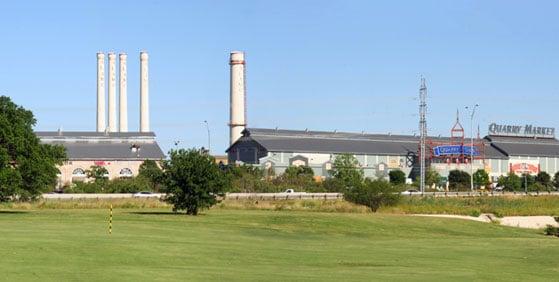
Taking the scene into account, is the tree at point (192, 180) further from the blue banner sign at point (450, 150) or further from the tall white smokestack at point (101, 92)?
the blue banner sign at point (450, 150)

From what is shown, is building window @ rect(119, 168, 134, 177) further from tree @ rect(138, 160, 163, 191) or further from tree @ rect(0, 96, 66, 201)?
tree @ rect(0, 96, 66, 201)

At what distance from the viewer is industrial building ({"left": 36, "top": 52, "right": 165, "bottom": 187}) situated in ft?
541

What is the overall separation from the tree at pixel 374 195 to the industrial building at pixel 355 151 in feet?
279

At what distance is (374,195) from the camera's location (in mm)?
78375

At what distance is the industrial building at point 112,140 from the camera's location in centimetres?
16488

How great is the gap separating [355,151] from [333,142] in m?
4.98

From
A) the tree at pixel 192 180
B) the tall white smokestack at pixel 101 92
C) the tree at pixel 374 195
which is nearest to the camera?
the tree at pixel 192 180

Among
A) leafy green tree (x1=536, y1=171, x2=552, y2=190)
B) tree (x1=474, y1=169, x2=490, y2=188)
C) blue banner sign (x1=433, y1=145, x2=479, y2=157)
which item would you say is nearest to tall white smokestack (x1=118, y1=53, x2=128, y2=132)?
blue banner sign (x1=433, y1=145, x2=479, y2=157)

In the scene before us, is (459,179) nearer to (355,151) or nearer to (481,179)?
(481,179)

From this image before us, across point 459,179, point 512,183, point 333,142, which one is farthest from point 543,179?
point 333,142

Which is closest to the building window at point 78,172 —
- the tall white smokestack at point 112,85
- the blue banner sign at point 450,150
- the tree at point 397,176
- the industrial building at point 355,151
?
the tall white smokestack at point 112,85

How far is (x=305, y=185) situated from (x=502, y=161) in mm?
63086

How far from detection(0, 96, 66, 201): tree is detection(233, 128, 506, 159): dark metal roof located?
359 feet

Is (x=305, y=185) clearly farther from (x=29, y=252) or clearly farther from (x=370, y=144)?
(x=29, y=252)
